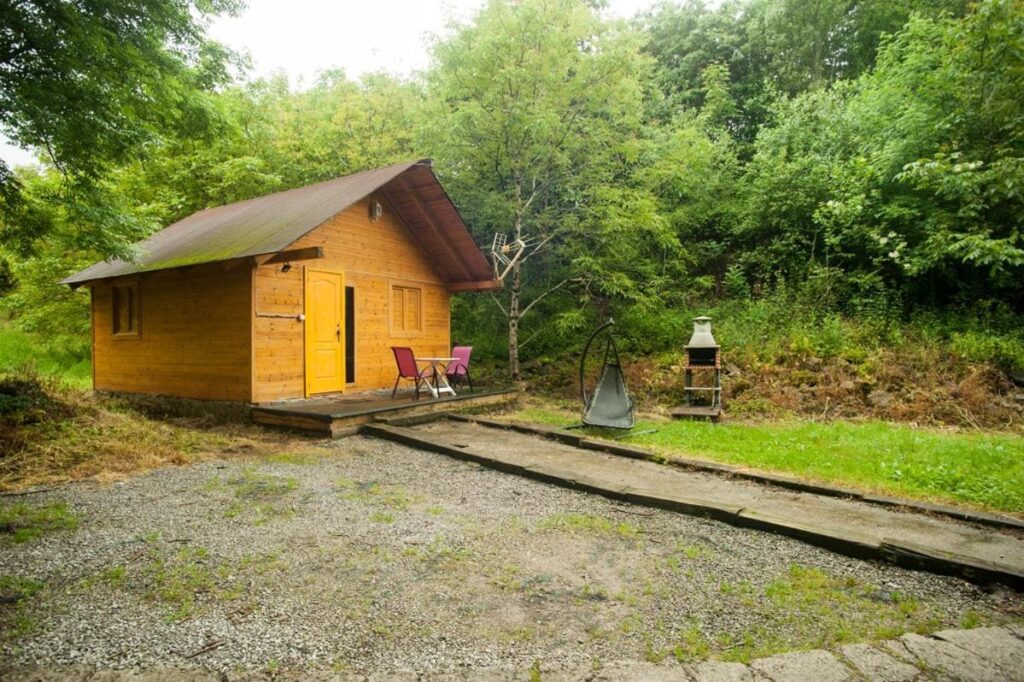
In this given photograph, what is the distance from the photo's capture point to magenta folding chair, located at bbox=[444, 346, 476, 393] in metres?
10.1

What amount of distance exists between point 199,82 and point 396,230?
4072 millimetres

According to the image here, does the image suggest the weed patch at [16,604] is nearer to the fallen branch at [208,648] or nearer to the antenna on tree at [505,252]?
the fallen branch at [208,648]

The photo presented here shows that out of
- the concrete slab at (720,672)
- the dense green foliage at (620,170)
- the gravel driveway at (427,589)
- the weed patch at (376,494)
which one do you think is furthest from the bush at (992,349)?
the weed patch at (376,494)

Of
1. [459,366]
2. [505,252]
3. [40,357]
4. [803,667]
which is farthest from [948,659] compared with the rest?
[40,357]

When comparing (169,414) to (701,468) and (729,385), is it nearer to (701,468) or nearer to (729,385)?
(701,468)

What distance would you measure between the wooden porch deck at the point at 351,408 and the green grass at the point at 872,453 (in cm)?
284

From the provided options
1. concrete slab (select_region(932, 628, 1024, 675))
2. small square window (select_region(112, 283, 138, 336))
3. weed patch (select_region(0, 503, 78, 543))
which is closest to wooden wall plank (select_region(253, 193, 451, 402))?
small square window (select_region(112, 283, 138, 336))

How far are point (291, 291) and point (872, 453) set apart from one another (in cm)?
854

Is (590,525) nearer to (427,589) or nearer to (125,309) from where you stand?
(427,589)

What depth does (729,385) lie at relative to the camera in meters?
9.48

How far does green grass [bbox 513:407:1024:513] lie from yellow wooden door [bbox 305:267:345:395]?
15.9 feet

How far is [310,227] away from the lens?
773 centimetres

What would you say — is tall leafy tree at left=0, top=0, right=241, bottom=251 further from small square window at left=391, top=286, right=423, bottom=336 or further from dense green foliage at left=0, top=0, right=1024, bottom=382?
small square window at left=391, top=286, right=423, bottom=336

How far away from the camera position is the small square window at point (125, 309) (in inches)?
405
